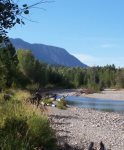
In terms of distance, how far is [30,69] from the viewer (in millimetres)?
114062

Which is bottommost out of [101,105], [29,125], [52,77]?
[101,105]

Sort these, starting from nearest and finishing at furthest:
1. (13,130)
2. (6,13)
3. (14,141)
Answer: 1. (6,13)
2. (14,141)
3. (13,130)

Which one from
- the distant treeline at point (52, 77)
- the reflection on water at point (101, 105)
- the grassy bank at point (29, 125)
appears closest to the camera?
the grassy bank at point (29, 125)

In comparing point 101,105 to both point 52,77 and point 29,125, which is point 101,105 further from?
point 52,77

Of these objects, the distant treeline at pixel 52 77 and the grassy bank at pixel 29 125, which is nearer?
the grassy bank at pixel 29 125

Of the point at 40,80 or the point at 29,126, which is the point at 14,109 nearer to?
the point at 29,126

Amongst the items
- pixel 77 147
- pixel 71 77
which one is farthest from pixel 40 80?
pixel 77 147

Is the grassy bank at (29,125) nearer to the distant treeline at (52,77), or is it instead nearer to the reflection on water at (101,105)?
the reflection on water at (101,105)

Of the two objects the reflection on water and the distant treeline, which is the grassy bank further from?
the distant treeline

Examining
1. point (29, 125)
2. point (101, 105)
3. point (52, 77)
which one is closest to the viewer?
point (29, 125)

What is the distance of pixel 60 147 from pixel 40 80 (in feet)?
364

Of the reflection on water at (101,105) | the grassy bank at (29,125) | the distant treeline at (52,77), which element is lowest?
the reflection on water at (101,105)

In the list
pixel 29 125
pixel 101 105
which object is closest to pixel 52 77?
pixel 101 105

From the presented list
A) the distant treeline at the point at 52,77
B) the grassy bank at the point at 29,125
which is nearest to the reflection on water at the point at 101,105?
the distant treeline at the point at 52,77
